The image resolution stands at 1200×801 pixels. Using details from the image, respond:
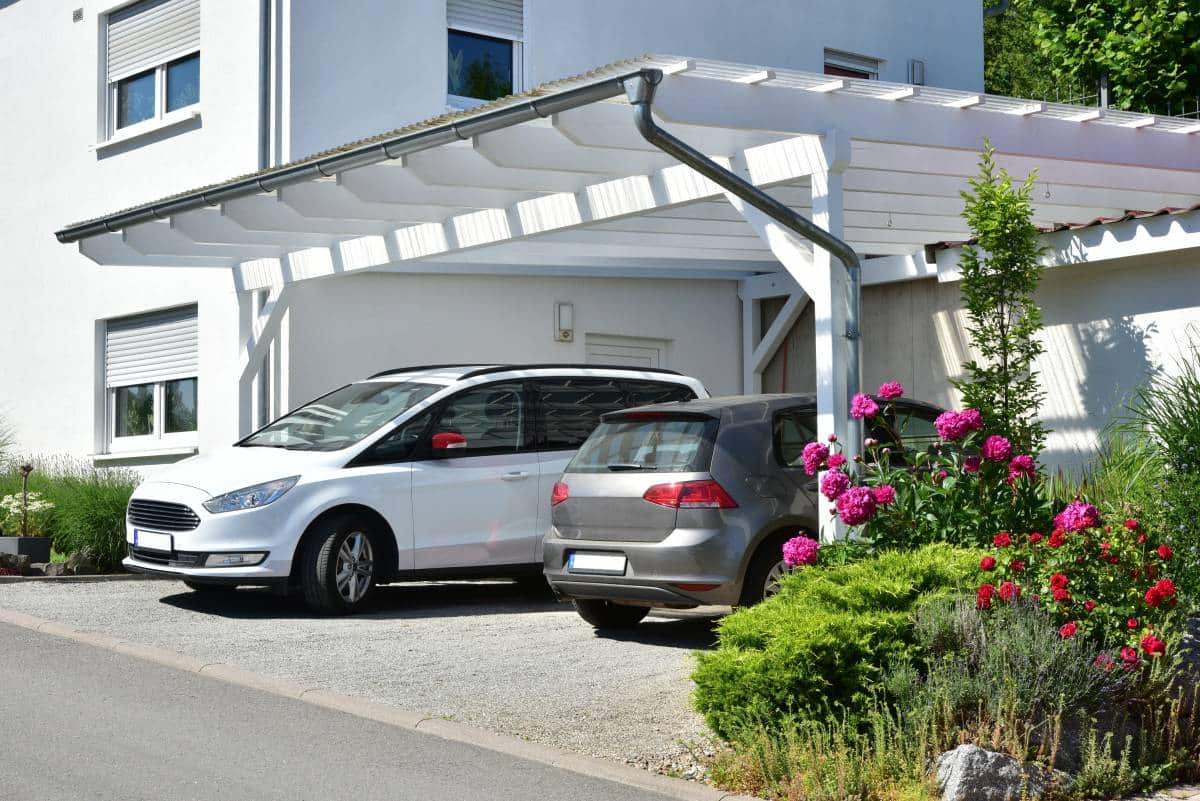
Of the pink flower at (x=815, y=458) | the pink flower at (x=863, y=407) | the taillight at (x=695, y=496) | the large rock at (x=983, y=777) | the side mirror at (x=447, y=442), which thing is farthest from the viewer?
the side mirror at (x=447, y=442)

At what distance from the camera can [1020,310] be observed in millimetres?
13023

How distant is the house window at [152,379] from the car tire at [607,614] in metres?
7.87

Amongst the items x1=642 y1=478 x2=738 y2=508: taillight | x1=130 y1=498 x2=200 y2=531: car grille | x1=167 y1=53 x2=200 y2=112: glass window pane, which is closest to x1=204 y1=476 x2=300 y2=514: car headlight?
x1=130 y1=498 x2=200 y2=531: car grille

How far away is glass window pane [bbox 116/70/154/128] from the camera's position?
18.1 m

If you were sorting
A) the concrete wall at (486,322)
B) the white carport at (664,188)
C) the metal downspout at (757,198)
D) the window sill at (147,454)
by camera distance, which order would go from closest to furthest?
the metal downspout at (757,198), the white carport at (664,188), the concrete wall at (486,322), the window sill at (147,454)

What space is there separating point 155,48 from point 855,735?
14.4 m

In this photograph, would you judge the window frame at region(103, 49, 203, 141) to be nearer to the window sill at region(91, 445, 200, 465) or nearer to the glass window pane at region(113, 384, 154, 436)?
the glass window pane at region(113, 384, 154, 436)

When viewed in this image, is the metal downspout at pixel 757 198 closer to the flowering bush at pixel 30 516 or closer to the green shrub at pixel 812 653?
the green shrub at pixel 812 653

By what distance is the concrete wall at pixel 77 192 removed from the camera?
53.9 ft

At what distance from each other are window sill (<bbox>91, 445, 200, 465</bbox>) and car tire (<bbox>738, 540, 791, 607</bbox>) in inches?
356

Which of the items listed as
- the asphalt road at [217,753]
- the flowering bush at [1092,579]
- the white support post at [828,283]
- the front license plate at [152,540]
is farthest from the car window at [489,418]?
the flowering bush at [1092,579]

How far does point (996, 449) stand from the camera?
7.57 metres

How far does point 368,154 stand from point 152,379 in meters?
7.65


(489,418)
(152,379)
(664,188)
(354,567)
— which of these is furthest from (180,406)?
(664,188)
